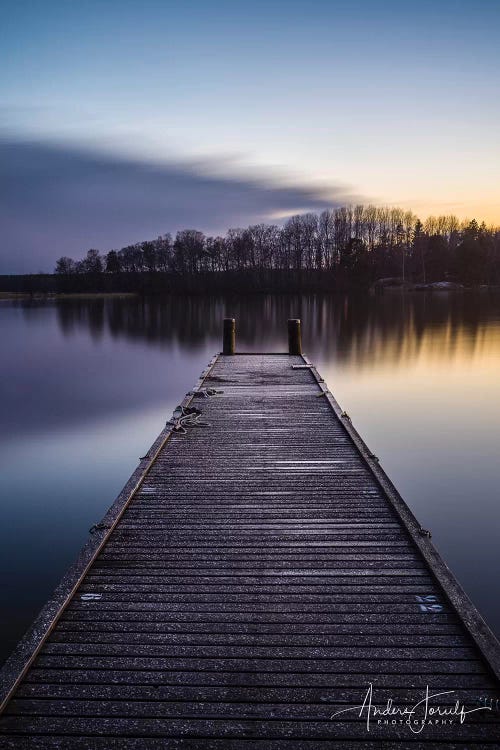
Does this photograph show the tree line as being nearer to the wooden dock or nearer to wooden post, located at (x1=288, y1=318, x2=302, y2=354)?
wooden post, located at (x1=288, y1=318, x2=302, y2=354)

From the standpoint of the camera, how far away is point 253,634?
133 inches

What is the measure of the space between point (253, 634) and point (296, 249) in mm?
92029

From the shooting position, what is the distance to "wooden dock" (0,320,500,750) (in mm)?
2717

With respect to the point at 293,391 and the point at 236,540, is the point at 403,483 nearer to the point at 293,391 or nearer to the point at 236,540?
the point at 293,391

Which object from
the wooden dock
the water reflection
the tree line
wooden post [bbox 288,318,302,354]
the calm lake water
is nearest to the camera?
the wooden dock

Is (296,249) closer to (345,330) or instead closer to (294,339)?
(345,330)

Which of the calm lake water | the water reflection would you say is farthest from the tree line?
the calm lake water

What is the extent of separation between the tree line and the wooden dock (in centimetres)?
7822

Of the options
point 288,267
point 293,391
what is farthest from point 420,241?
point 293,391

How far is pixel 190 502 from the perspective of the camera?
17.9 ft

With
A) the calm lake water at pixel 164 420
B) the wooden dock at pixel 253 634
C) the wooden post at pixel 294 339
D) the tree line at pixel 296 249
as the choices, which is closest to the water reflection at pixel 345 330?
the calm lake water at pixel 164 420

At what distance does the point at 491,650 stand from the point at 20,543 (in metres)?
4.84

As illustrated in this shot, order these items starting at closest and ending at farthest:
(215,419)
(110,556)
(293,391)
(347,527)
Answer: (110,556), (347,527), (215,419), (293,391)

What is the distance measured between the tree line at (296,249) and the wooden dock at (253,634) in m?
78.2
